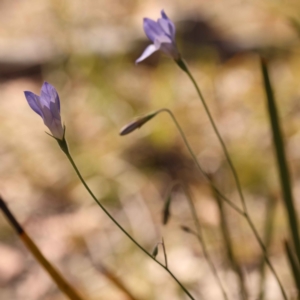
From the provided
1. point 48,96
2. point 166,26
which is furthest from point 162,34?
point 48,96

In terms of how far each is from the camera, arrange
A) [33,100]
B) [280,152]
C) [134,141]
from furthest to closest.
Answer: [134,141] → [280,152] → [33,100]

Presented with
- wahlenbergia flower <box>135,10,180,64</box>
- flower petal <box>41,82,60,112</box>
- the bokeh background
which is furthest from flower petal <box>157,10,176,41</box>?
the bokeh background

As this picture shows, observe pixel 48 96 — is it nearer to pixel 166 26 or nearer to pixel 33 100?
pixel 33 100

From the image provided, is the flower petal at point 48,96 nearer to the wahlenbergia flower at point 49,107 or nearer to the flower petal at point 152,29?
the wahlenbergia flower at point 49,107

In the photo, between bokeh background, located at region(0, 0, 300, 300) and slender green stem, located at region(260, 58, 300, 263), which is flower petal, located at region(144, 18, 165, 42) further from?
bokeh background, located at region(0, 0, 300, 300)

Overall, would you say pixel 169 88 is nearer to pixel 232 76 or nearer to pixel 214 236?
pixel 232 76
